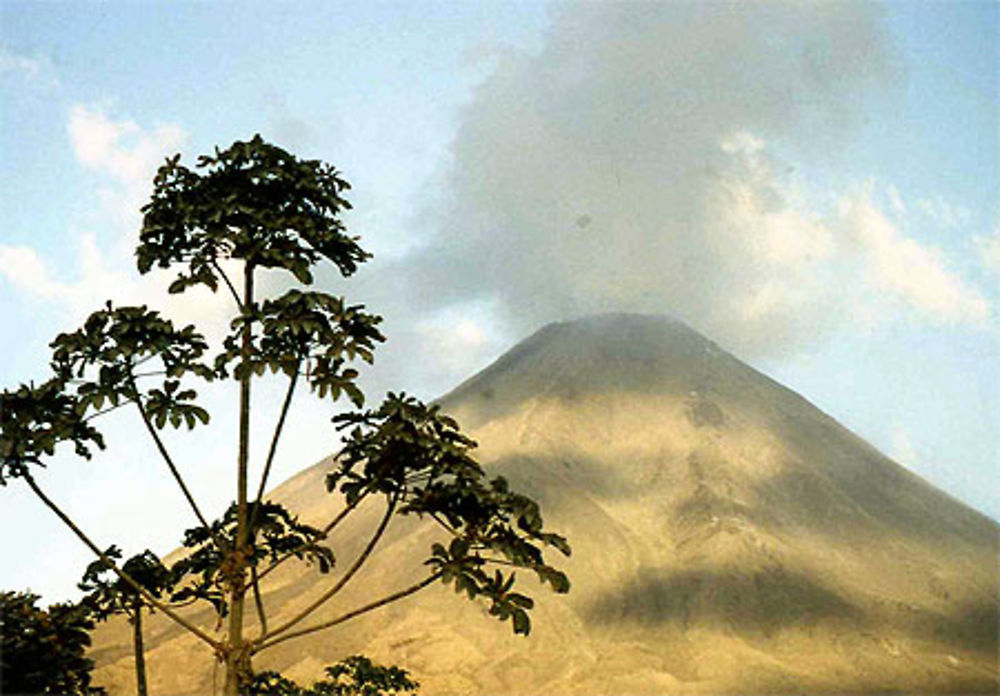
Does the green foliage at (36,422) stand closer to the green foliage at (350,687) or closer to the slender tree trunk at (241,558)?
the slender tree trunk at (241,558)

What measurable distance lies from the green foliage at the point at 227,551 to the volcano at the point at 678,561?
159 feet

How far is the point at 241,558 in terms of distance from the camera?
797cm

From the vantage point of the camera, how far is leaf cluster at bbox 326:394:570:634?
7414 mm

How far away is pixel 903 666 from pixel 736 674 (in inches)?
486

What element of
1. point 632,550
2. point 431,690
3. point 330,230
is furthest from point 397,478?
point 632,550

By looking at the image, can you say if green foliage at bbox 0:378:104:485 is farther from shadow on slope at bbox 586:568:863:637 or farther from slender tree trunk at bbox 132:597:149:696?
shadow on slope at bbox 586:568:863:637

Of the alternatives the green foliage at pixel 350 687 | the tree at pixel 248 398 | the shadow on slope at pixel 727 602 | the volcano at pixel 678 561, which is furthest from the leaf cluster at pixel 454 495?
the shadow on slope at pixel 727 602

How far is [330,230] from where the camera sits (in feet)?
27.6

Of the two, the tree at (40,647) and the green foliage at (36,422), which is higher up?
the green foliage at (36,422)

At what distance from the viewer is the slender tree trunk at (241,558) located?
7770 millimetres

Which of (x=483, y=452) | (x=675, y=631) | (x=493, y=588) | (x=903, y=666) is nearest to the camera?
(x=493, y=588)

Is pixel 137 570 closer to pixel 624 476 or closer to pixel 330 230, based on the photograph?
pixel 330 230

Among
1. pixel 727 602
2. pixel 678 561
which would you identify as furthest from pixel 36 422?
pixel 678 561

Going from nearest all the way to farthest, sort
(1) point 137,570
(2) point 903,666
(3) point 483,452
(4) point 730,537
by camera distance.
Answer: (1) point 137,570, (2) point 903,666, (4) point 730,537, (3) point 483,452
